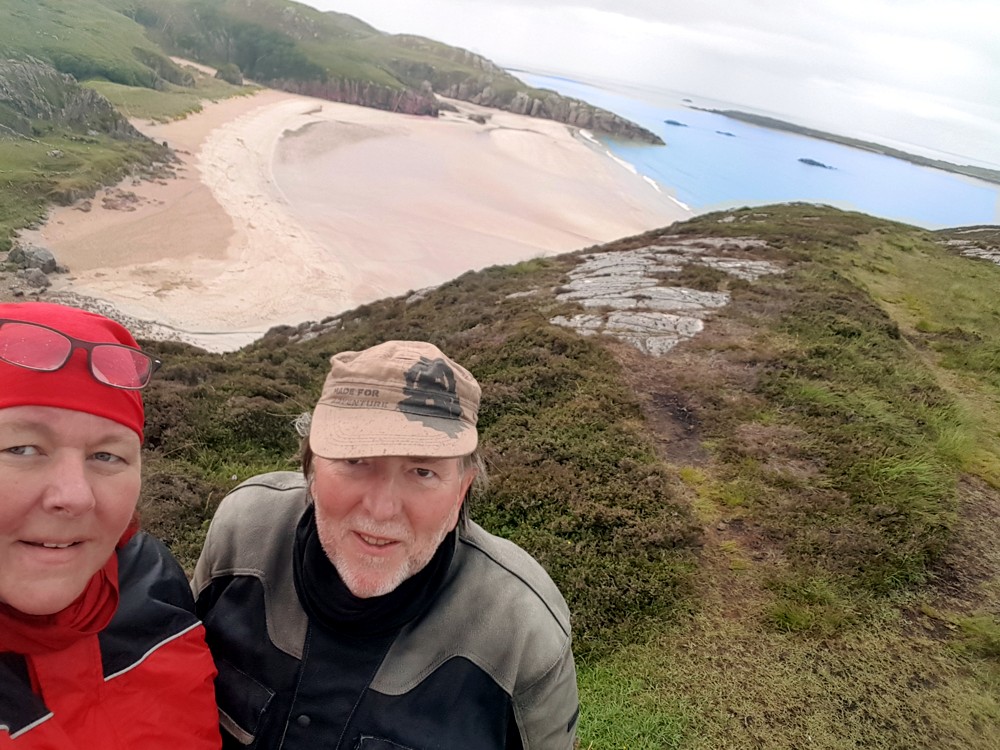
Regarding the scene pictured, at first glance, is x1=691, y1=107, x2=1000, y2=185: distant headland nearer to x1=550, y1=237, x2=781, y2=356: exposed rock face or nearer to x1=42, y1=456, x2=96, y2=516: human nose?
x1=550, y1=237, x2=781, y2=356: exposed rock face

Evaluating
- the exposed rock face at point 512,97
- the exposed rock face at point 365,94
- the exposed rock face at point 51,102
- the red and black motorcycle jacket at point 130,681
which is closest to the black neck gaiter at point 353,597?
Answer: the red and black motorcycle jacket at point 130,681

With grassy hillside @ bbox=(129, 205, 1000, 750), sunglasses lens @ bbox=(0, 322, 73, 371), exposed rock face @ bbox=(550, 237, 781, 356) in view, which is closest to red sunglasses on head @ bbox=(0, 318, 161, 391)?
sunglasses lens @ bbox=(0, 322, 73, 371)

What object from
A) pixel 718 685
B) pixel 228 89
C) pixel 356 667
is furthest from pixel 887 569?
pixel 228 89

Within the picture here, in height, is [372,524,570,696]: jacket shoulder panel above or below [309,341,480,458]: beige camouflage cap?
below

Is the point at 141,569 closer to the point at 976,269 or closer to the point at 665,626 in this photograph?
the point at 665,626

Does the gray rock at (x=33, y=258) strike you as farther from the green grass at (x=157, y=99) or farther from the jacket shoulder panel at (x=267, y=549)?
the green grass at (x=157, y=99)
